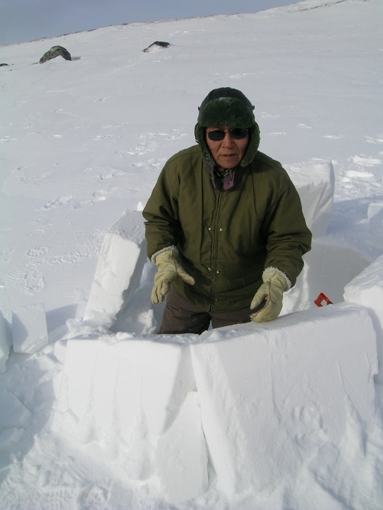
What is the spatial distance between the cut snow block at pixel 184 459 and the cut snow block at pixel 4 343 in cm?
113

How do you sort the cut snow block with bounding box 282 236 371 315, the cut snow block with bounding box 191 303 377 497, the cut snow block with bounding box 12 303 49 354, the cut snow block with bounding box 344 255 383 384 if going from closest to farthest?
1. the cut snow block with bounding box 191 303 377 497
2. the cut snow block with bounding box 344 255 383 384
3. the cut snow block with bounding box 12 303 49 354
4. the cut snow block with bounding box 282 236 371 315

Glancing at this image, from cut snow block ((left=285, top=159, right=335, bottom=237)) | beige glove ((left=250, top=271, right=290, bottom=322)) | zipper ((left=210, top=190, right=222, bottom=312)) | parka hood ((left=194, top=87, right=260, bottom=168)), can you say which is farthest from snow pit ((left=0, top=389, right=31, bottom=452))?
cut snow block ((left=285, top=159, right=335, bottom=237))

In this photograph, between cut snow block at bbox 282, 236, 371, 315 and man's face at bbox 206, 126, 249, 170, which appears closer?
man's face at bbox 206, 126, 249, 170

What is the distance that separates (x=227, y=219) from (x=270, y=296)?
0.38 meters

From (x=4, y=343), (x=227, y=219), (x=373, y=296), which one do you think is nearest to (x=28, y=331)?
(x=4, y=343)

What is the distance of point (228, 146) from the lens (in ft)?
5.27

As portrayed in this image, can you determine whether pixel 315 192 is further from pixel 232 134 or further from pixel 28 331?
pixel 28 331

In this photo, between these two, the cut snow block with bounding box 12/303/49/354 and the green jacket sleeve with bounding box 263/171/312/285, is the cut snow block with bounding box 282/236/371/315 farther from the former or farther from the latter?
the cut snow block with bounding box 12/303/49/354

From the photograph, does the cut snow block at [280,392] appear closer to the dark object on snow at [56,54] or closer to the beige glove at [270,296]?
the beige glove at [270,296]

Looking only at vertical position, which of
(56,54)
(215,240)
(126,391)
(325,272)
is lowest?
(325,272)

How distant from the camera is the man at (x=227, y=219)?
1619 mm

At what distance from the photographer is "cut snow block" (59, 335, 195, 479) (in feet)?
5.13

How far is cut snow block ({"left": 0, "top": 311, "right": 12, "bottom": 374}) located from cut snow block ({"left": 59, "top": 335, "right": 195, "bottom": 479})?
0.54 m

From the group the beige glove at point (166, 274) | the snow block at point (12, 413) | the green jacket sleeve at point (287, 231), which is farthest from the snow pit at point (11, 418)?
the green jacket sleeve at point (287, 231)
